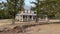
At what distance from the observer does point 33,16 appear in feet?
214

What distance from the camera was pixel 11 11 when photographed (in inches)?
1644

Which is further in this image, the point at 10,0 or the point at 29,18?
the point at 29,18

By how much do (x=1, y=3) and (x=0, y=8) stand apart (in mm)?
1169

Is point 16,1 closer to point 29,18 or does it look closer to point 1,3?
point 1,3

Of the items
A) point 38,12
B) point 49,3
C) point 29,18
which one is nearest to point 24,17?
point 29,18

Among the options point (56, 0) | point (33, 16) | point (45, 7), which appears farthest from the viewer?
point (33, 16)

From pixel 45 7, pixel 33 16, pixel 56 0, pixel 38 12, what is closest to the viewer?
pixel 56 0

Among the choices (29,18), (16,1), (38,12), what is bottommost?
(29,18)

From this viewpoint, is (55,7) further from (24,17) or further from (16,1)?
(24,17)

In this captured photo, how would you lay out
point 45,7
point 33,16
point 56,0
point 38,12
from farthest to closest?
point 33,16 → point 38,12 → point 45,7 → point 56,0

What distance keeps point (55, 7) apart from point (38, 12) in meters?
6.02

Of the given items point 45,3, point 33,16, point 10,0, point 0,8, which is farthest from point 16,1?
point 33,16

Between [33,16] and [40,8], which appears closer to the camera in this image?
[40,8]

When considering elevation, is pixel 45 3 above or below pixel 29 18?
above
